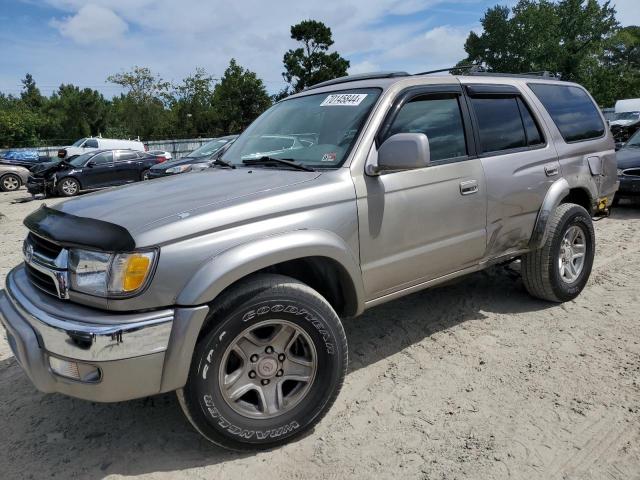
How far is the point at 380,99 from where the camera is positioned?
322cm

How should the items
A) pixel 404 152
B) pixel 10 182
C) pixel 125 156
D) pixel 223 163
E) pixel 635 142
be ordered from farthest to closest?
pixel 10 182 → pixel 125 156 → pixel 635 142 → pixel 223 163 → pixel 404 152

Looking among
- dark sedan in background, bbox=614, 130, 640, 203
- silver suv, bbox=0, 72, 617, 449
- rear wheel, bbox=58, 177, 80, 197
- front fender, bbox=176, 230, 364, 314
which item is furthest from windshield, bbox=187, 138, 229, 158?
front fender, bbox=176, 230, 364, 314

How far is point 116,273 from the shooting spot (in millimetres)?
2223

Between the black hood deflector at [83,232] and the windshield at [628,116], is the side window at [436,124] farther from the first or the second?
the windshield at [628,116]

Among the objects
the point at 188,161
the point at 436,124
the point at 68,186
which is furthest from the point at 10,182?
the point at 436,124

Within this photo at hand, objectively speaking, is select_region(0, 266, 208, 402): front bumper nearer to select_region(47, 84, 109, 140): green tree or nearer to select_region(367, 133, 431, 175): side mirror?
select_region(367, 133, 431, 175): side mirror

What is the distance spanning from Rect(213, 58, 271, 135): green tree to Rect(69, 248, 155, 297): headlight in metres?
43.4

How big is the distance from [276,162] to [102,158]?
14812 millimetres

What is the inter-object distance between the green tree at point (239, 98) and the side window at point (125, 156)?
28.3 metres

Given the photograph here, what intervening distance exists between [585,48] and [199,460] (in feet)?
197

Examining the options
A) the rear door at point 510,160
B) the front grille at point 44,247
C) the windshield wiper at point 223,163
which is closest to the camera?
the front grille at point 44,247

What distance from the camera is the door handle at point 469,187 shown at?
3431 mm

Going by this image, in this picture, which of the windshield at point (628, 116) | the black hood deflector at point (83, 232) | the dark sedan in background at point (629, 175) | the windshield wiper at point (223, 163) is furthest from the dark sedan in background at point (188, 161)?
the windshield at point (628, 116)

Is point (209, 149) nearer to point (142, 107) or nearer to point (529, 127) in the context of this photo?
point (529, 127)
